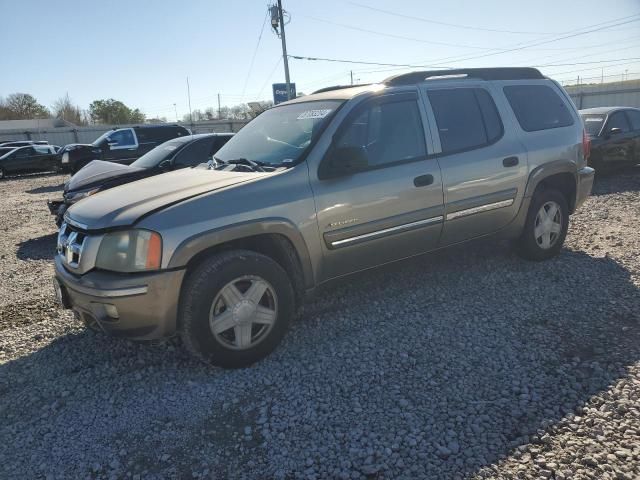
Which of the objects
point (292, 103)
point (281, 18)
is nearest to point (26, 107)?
point (281, 18)

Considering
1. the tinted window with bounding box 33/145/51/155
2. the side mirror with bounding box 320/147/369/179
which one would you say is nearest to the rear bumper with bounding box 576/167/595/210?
the side mirror with bounding box 320/147/369/179

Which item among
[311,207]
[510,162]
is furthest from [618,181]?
[311,207]

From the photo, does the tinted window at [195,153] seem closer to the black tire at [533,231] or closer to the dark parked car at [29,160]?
the black tire at [533,231]

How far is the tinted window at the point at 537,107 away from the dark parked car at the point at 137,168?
411cm

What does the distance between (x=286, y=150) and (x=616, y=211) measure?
5967 mm

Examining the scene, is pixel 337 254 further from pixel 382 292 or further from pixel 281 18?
pixel 281 18

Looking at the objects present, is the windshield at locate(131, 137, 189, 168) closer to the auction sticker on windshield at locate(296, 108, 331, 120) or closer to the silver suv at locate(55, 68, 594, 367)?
the silver suv at locate(55, 68, 594, 367)

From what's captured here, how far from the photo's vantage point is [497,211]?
4.39 meters

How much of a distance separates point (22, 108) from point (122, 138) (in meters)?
75.9

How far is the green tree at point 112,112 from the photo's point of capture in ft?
222

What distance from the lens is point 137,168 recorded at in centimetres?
734

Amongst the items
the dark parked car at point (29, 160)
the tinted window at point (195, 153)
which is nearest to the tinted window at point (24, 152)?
the dark parked car at point (29, 160)

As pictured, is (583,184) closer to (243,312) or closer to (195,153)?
(243,312)

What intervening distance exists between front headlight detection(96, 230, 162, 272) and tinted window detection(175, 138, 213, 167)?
4981mm
